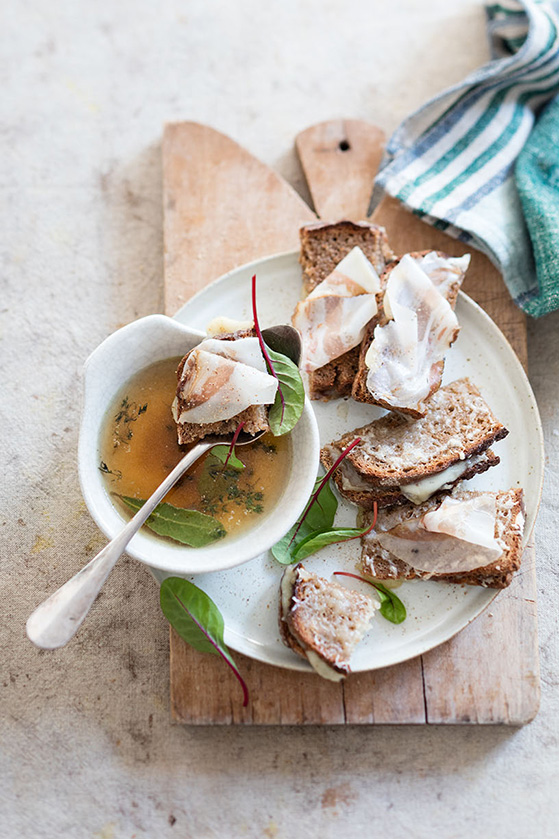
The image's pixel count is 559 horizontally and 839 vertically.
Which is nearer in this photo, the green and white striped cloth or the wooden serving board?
the wooden serving board

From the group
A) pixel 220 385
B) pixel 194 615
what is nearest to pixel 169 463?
pixel 220 385

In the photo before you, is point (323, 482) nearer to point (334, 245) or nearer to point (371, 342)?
point (371, 342)

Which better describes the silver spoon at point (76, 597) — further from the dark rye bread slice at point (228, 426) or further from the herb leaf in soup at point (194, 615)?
the herb leaf in soup at point (194, 615)

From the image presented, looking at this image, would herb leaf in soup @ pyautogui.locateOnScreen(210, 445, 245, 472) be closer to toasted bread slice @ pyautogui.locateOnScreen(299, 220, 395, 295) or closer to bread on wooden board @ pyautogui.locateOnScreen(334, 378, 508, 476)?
bread on wooden board @ pyautogui.locateOnScreen(334, 378, 508, 476)

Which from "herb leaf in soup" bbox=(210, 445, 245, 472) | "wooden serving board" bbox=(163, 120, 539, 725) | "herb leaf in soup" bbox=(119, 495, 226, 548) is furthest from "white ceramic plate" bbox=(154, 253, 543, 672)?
"herb leaf in soup" bbox=(210, 445, 245, 472)

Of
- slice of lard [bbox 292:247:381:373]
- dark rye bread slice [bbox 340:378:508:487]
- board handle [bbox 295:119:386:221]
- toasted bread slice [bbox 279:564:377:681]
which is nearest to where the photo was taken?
toasted bread slice [bbox 279:564:377:681]

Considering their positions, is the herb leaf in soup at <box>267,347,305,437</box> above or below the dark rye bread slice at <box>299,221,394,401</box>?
below

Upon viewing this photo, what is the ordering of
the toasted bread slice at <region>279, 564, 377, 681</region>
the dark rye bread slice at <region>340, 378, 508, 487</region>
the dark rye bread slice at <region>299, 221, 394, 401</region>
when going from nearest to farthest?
the toasted bread slice at <region>279, 564, 377, 681</region> < the dark rye bread slice at <region>340, 378, 508, 487</region> < the dark rye bread slice at <region>299, 221, 394, 401</region>
